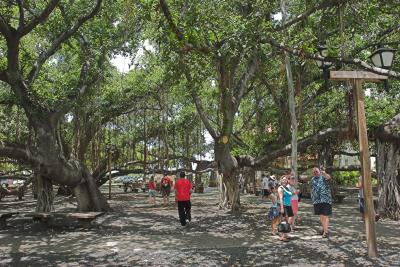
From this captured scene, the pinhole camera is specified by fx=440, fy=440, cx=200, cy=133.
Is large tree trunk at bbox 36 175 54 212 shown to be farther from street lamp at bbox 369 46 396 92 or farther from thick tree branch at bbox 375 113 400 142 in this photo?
thick tree branch at bbox 375 113 400 142

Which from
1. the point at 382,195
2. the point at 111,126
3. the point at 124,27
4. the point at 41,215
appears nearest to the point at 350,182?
the point at 111,126

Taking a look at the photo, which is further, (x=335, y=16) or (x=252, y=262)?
(x=335, y=16)

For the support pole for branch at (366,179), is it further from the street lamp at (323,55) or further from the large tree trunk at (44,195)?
the large tree trunk at (44,195)

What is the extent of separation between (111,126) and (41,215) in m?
12.9

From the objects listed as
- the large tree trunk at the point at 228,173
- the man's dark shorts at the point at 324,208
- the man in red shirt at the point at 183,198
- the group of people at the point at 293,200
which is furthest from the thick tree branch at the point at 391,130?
the man in red shirt at the point at 183,198

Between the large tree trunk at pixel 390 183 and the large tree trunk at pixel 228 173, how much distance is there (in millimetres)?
4876

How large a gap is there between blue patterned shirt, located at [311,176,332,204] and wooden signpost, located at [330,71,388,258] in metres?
1.99

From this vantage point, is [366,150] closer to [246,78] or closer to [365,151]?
[365,151]

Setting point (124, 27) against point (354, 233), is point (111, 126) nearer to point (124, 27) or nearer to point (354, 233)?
point (124, 27)

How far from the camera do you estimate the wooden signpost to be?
7438 millimetres

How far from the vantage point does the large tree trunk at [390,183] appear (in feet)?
43.3

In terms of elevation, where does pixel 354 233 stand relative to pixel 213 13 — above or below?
below

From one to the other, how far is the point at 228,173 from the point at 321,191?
6306mm

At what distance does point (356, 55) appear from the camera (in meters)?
15.3
